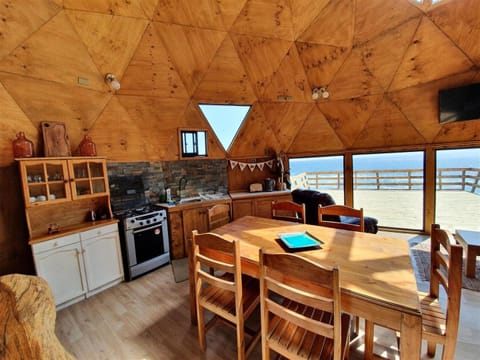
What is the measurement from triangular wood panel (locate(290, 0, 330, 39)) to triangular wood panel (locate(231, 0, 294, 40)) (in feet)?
0.26

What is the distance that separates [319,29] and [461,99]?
262 centimetres

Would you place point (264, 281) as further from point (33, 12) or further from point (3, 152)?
point (33, 12)

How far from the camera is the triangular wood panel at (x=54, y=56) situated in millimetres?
2547

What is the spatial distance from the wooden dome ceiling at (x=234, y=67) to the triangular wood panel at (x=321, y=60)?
18mm

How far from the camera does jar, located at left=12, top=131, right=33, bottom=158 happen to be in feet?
8.00

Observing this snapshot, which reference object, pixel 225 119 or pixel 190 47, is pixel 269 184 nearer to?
pixel 225 119

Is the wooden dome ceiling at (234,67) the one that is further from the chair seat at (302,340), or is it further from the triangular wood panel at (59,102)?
the chair seat at (302,340)

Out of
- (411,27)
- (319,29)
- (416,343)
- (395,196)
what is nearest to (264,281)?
(416,343)

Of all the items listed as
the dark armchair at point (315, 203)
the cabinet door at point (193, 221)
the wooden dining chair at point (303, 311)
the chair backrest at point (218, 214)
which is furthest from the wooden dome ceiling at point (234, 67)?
the wooden dining chair at point (303, 311)

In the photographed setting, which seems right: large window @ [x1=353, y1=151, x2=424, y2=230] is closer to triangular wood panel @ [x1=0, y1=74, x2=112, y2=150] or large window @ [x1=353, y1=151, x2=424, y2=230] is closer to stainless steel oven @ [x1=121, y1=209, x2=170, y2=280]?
stainless steel oven @ [x1=121, y1=209, x2=170, y2=280]

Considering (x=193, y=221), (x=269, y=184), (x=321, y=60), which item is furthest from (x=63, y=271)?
(x=321, y=60)

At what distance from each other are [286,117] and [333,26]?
5.73 feet

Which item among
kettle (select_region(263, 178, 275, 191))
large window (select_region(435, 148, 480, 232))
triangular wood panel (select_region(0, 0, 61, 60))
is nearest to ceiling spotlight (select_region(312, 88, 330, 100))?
kettle (select_region(263, 178, 275, 191))

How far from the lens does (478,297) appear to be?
93.8 inches
